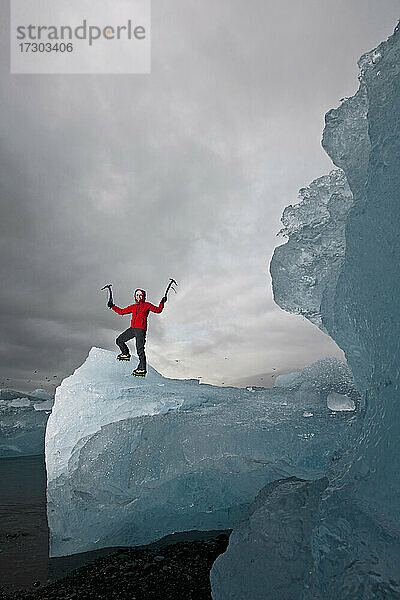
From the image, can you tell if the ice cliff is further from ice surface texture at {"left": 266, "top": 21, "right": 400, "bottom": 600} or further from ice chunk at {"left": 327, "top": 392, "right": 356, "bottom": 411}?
ice chunk at {"left": 327, "top": 392, "right": 356, "bottom": 411}

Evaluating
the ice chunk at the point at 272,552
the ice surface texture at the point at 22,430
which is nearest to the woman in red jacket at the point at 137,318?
the ice chunk at the point at 272,552

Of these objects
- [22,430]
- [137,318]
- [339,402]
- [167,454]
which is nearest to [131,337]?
[137,318]

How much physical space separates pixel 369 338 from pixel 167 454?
9.92ft

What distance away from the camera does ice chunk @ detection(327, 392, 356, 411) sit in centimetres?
585

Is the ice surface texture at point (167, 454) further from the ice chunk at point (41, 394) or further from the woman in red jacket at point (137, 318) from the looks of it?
the ice chunk at point (41, 394)

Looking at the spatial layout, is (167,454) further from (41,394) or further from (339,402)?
(41,394)

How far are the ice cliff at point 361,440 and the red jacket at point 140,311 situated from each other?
16.3ft

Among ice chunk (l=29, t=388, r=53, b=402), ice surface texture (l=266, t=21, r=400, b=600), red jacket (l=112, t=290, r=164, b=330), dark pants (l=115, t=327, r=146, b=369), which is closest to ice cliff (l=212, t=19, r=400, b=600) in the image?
ice surface texture (l=266, t=21, r=400, b=600)

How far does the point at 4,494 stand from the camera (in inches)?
408

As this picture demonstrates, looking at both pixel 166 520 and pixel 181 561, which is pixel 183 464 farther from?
pixel 166 520

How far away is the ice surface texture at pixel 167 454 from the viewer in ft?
Answer: 16.4

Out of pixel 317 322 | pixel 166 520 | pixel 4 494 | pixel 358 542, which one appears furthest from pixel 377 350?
pixel 4 494

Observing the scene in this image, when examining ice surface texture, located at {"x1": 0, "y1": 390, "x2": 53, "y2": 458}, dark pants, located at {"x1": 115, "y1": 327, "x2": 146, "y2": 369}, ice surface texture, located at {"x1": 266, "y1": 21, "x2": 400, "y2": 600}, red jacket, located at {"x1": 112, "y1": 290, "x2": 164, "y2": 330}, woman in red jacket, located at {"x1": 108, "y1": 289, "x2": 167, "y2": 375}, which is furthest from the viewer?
ice surface texture, located at {"x1": 0, "y1": 390, "x2": 53, "y2": 458}

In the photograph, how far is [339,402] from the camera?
596 cm
